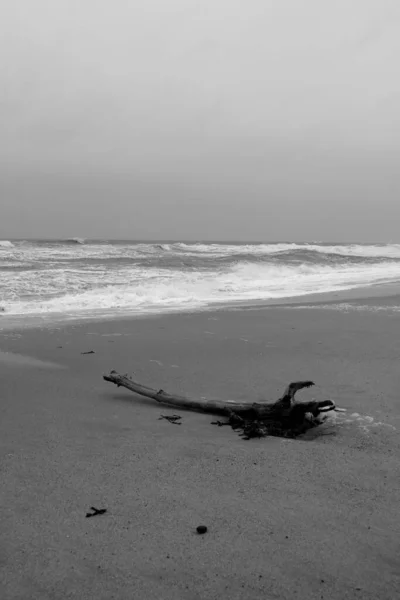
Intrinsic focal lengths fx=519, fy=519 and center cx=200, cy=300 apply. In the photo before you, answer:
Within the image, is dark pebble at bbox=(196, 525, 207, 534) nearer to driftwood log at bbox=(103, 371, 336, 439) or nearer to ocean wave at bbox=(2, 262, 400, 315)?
driftwood log at bbox=(103, 371, 336, 439)

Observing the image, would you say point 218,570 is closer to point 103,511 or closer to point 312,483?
point 103,511

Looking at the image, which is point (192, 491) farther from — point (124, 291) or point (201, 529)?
point (124, 291)

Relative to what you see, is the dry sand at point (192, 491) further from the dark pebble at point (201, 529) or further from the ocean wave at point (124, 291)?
the ocean wave at point (124, 291)

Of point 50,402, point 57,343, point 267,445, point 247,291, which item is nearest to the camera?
point 267,445

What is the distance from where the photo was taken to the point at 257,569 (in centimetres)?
222

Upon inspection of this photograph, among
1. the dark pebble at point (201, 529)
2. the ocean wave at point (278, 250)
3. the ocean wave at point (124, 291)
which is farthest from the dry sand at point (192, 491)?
the ocean wave at point (278, 250)

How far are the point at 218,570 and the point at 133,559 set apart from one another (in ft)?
1.24

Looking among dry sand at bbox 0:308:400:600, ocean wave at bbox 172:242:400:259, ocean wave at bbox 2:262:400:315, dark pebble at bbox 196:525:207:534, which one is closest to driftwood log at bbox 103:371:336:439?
dry sand at bbox 0:308:400:600

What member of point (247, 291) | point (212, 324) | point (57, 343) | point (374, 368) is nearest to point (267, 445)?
point (374, 368)

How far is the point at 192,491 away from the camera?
293 cm

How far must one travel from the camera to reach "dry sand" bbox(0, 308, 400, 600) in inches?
85.7

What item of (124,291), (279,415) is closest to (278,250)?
(124,291)

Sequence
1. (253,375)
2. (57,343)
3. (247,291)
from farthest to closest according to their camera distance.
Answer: (247,291) → (57,343) → (253,375)

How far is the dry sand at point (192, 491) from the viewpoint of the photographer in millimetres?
2176
